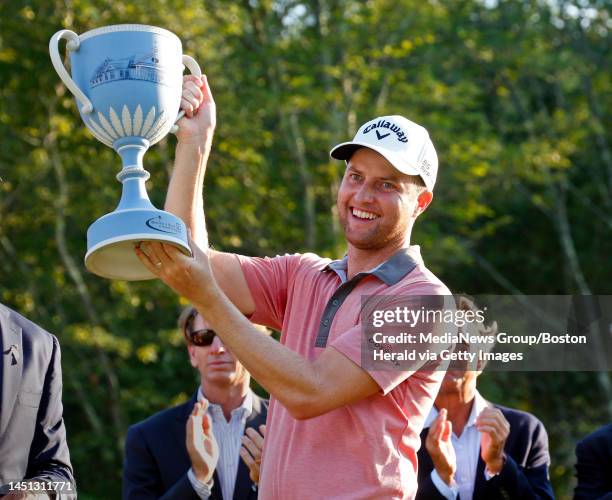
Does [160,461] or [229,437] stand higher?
[229,437]

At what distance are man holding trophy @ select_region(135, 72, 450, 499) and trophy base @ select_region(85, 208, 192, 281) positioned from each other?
0.17ft

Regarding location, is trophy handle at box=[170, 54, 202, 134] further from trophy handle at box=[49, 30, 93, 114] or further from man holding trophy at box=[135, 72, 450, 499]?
trophy handle at box=[49, 30, 93, 114]

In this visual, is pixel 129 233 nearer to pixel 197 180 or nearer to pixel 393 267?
pixel 197 180

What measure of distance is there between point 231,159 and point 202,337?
9635mm

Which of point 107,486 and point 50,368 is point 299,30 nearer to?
point 107,486

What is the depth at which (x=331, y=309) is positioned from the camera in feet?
12.3

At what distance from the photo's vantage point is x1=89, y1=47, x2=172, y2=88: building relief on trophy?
11.5 ft

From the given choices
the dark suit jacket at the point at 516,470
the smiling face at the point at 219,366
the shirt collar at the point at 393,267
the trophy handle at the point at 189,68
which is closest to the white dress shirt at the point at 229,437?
the smiling face at the point at 219,366

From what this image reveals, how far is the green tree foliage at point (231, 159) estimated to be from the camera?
14.8 m

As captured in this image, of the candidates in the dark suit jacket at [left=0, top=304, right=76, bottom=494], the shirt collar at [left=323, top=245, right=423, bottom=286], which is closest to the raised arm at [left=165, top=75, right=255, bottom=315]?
the shirt collar at [left=323, top=245, right=423, bottom=286]

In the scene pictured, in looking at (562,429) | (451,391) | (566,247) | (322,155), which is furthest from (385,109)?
(451,391)

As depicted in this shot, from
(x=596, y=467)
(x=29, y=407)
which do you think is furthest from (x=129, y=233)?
(x=596, y=467)

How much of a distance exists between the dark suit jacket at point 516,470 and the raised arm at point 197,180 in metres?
1.66

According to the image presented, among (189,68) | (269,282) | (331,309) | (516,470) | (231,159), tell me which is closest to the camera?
(331,309)
